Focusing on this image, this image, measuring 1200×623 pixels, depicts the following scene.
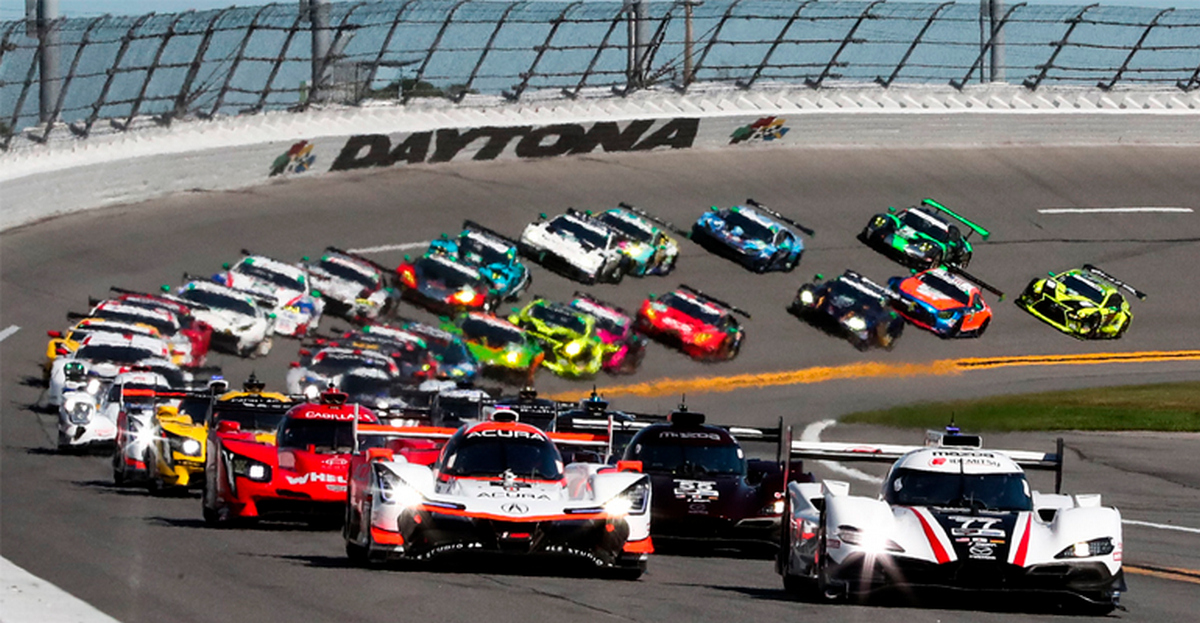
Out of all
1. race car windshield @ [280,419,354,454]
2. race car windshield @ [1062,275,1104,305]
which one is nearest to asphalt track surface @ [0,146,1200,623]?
race car windshield @ [280,419,354,454]

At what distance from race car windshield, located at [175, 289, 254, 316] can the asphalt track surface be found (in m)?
1.09

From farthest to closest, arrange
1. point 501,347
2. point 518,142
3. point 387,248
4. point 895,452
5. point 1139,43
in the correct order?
point 1139,43 < point 518,142 < point 387,248 < point 501,347 < point 895,452

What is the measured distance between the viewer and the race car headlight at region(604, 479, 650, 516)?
15203mm

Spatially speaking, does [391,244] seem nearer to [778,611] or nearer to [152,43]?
[152,43]

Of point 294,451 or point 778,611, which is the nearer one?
point 778,611

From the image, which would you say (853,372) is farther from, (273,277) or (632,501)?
(632,501)

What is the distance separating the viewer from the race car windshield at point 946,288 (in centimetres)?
4394

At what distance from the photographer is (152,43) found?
45406 millimetres

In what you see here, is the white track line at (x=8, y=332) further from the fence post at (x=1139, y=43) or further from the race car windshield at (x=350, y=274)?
the fence post at (x=1139, y=43)

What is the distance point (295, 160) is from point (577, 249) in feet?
29.3

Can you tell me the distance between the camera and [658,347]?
40875mm

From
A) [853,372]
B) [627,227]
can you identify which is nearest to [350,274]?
[627,227]

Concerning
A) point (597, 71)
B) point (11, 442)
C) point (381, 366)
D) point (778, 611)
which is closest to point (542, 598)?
point (778, 611)

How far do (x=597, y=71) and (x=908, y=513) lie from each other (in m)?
39.1
